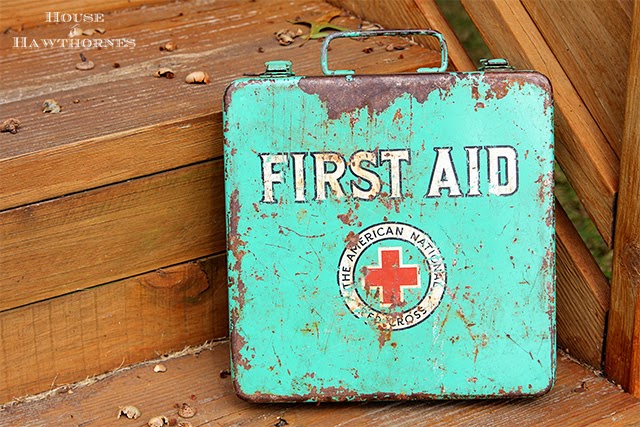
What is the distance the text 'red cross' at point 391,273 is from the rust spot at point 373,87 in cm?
31

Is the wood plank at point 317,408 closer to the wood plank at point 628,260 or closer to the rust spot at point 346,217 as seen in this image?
the wood plank at point 628,260

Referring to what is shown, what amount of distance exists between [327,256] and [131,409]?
52 cm

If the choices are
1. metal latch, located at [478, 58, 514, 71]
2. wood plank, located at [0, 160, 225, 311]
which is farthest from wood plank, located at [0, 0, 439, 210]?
metal latch, located at [478, 58, 514, 71]

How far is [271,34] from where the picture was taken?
8.06 ft

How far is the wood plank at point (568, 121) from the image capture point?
1.93 metres

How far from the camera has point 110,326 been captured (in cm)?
207

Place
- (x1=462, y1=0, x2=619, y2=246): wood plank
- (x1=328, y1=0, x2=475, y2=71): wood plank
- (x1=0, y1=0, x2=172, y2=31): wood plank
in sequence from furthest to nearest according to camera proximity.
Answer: (x1=0, y1=0, x2=172, y2=31): wood plank < (x1=328, y1=0, x2=475, y2=71): wood plank < (x1=462, y1=0, x2=619, y2=246): wood plank

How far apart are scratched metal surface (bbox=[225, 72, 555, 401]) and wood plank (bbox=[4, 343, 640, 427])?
0.04 metres

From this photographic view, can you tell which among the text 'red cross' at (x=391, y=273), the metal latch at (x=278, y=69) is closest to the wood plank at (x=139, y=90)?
the metal latch at (x=278, y=69)

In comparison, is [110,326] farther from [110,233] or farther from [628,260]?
[628,260]

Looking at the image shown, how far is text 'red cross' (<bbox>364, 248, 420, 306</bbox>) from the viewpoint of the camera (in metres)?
1.89

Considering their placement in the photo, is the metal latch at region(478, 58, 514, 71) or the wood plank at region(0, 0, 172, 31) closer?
the metal latch at region(478, 58, 514, 71)

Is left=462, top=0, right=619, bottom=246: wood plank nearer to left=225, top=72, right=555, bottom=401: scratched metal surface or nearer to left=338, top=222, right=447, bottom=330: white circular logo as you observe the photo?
left=225, top=72, right=555, bottom=401: scratched metal surface

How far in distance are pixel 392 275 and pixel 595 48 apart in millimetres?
619
